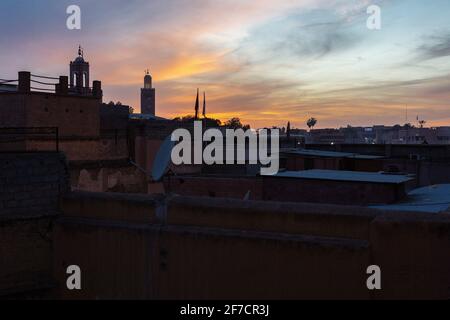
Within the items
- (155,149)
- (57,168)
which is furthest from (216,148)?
(57,168)

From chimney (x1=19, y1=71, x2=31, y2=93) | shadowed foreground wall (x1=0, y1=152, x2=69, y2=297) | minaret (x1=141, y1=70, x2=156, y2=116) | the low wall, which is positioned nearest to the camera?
shadowed foreground wall (x1=0, y1=152, x2=69, y2=297)

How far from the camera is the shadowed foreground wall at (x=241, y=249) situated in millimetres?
6977

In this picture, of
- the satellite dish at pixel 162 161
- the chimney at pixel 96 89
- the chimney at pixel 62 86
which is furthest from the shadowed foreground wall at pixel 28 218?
the chimney at pixel 96 89

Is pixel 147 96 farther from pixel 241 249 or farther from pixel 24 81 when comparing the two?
pixel 241 249

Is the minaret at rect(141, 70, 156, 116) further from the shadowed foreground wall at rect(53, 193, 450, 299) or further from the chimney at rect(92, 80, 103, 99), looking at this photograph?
the shadowed foreground wall at rect(53, 193, 450, 299)

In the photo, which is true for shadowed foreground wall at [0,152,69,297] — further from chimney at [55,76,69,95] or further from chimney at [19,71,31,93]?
chimney at [55,76,69,95]

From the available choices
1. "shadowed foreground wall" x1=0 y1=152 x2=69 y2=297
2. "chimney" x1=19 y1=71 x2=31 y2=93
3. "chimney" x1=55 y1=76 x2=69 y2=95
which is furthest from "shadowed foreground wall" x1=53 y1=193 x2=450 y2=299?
"chimney" x1=55 y1=76 x2=69 y2=95

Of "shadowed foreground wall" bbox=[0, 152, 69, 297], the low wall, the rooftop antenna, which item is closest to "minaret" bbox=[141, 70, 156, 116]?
the low wall

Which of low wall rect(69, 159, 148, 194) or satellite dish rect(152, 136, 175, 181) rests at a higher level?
satellite dish rect(152, 136, 175, 181)

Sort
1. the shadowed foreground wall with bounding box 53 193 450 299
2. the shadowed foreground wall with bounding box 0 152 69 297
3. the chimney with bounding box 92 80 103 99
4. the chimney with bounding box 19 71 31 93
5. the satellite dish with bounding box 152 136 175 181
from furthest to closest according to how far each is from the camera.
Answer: the chimney with bounding box 92 80 103 99 → the chimney with bounding box 19 71 31 93 → the satellite dish with bounding box 152 136 175 181 → the shadowed foreground wall with bounding box 0 152 69 297 → the shadowed foreground wall with bounding box 53 193 450 299

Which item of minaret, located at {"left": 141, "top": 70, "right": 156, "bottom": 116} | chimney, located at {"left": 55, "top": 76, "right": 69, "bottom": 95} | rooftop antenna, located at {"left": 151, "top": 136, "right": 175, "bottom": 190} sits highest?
minaret, located at {"left": 141, "top": 70, "right": 156, "bottom": 116}

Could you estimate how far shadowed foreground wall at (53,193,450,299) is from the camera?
22.9ft

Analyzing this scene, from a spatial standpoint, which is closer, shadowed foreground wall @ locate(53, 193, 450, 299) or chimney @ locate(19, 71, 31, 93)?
shadowed foreground wall @ locate(53, 193, 450, 299)

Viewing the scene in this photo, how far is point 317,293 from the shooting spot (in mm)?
7480
